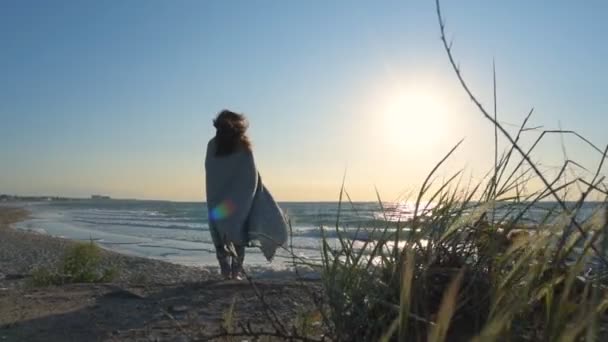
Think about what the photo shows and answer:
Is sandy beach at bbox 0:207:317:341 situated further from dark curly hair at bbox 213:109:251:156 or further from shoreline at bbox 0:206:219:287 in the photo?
shoreline at bbox 0:206:219:287

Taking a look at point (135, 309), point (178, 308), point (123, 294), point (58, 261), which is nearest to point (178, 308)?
point (178, 308)

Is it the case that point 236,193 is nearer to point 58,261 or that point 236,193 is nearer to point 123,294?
point 123,294

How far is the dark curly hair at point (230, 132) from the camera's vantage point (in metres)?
5.87

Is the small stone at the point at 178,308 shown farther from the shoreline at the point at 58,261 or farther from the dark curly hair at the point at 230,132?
the shoreline at the point at 58,261

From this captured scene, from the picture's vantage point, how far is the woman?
595 centimetres

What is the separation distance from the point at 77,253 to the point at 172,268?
4.82m

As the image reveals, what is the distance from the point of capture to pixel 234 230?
5895 millimetres

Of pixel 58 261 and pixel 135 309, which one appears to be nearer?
pixel 135 309

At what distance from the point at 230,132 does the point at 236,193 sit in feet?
2.20

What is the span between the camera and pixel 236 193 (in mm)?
6129

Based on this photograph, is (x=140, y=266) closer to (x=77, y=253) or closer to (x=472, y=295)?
(x=77, y=253)

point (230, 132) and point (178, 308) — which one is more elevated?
point (230, 132)

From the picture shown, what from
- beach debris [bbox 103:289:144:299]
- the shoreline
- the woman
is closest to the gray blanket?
the woman

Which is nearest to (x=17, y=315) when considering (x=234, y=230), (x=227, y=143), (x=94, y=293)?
(x=94, y=293)
